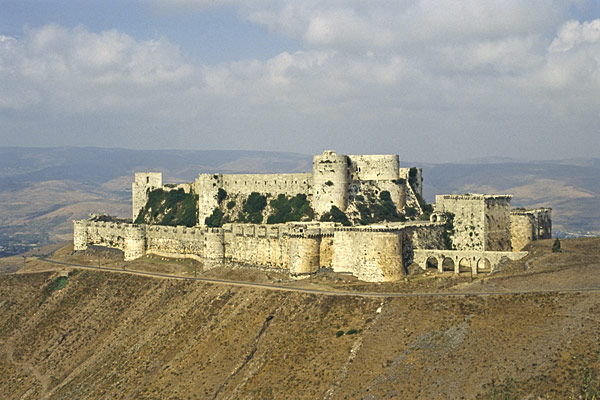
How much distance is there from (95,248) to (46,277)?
1339 cm

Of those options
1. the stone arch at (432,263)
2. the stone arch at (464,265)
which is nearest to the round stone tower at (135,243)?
the stone arch at (432,263)

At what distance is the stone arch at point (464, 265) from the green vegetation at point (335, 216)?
15.2m

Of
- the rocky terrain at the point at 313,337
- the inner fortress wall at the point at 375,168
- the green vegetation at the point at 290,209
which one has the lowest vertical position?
the rocky terrain at the point at 313,337

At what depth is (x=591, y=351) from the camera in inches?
2096

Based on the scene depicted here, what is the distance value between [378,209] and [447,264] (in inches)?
504

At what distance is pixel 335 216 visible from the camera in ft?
317

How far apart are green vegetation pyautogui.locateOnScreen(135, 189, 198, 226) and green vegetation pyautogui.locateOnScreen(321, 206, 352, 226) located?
2494 centimetres

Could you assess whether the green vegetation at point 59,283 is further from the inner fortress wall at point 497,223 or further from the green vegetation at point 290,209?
the inner fortress wall at point 497,223

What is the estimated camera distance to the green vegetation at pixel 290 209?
99881 millimetres

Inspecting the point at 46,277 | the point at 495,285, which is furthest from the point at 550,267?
the point at 46,277

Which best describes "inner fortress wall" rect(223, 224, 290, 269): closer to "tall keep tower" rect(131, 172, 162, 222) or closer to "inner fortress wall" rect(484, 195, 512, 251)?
"inner fortress wall" rect(484, 195, 512, 251)

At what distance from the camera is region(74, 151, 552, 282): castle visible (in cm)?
8444

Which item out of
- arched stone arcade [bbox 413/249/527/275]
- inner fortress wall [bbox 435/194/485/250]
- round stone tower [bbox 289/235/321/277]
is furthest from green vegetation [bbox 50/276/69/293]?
inner fortress wall [bbox 435/194/485/250]

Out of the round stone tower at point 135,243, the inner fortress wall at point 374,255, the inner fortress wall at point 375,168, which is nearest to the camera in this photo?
the inner fortress wall at point 374,255
